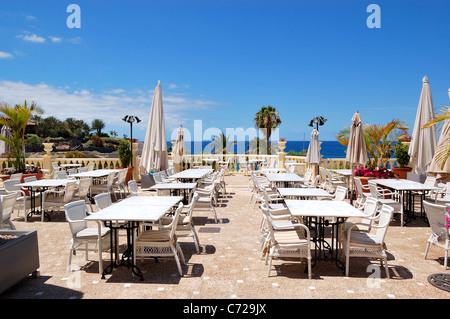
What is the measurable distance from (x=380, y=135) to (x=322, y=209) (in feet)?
24.5

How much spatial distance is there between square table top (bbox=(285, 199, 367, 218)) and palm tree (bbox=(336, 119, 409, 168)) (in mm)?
6849

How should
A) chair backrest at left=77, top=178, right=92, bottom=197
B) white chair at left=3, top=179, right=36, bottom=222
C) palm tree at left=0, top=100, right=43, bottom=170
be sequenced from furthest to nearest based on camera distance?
palm tree at left=0, top=100, right=43, bottom=170, chair backrest at left=77, top=178, right=92, bottom=197, white chair at left=3, top=179, right=36, bottom=222

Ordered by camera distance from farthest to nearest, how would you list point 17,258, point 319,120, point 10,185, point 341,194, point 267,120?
point 267,120, point 319,120, point 10,185, point 341,194, point 17,258

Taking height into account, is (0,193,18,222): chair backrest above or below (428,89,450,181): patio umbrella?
below

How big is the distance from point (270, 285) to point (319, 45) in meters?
20.2

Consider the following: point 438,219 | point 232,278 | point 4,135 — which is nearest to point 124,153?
point 4,135

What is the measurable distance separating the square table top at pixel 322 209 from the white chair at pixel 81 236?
8.06ft

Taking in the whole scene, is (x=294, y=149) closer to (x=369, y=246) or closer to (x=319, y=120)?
(x=319, y=120)

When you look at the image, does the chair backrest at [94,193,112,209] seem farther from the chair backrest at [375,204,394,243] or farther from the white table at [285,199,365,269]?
the chair backrest at [375,204,394,243]

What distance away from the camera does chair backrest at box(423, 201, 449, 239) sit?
13.4 ft

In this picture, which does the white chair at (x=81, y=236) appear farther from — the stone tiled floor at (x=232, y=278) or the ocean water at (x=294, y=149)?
the ocean water at (x=294, y=149)

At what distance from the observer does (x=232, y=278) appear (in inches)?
147

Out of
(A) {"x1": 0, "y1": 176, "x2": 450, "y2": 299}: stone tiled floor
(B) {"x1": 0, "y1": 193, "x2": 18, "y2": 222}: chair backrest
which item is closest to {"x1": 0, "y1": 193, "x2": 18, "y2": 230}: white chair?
(B) {"x1": 0, "y1": 193, "x2": 18, "y2": 222}: chair backrest
